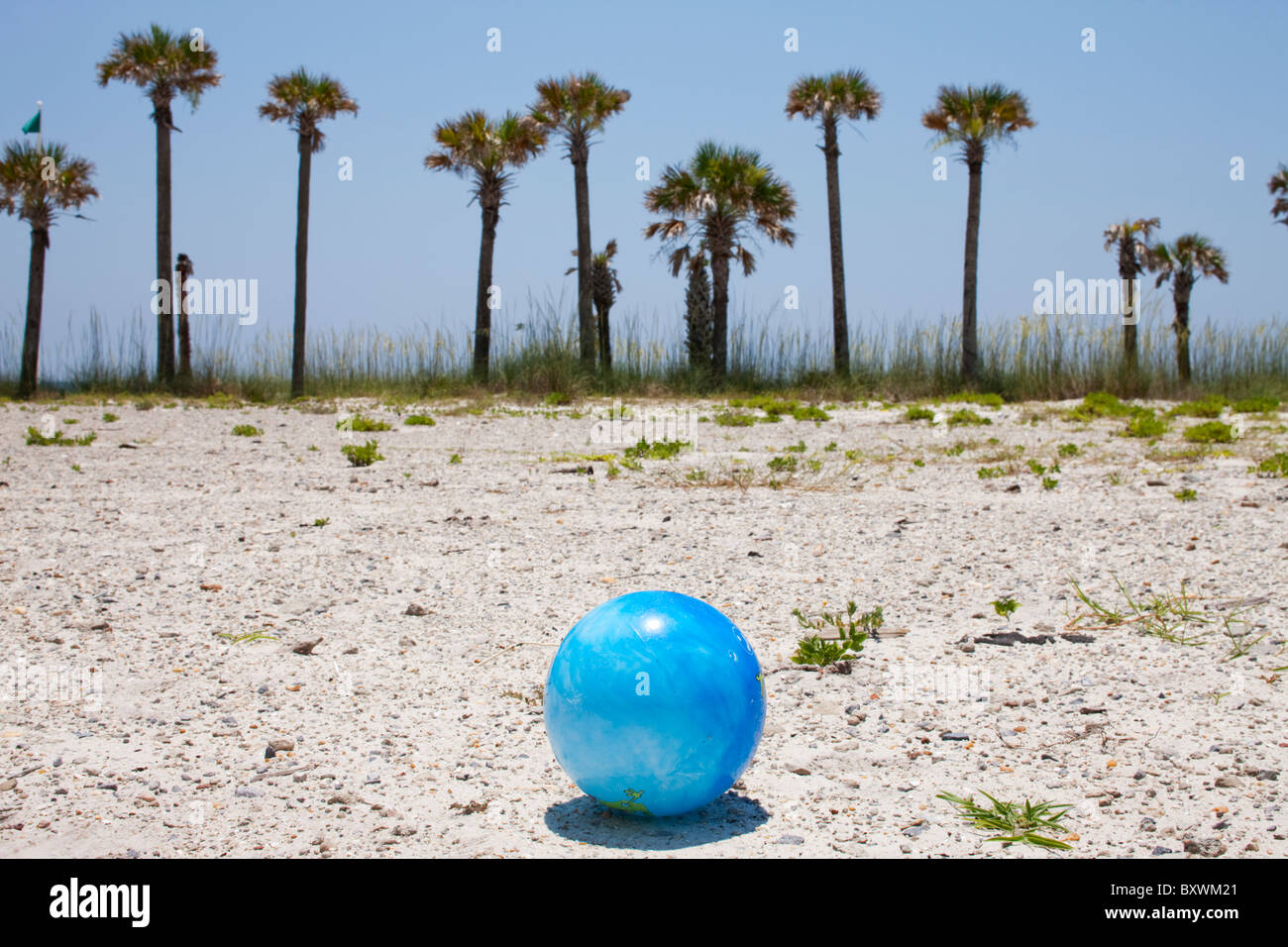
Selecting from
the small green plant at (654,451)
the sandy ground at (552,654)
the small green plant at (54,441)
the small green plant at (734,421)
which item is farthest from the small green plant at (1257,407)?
the small green plant at (54,441)

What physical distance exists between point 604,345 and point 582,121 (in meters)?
5.82

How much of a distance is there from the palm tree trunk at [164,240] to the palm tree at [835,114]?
50.6ft

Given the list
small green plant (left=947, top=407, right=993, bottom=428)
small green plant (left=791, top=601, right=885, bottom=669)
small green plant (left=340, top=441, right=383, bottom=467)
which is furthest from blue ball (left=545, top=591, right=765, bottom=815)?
small green plant (left=947, top=407, right=993, bottom=428)

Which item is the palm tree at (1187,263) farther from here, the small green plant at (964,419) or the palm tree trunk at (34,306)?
the palm tree trunk at (34,306)

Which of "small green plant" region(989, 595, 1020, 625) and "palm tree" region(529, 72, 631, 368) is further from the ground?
"palm tree" region(529, 72, 631, 368)

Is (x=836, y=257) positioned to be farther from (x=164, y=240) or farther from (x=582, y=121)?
(x=164, y=240)

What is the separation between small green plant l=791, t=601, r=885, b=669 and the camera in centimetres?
397

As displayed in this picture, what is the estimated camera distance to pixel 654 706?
252cm

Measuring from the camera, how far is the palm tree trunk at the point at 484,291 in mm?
24172

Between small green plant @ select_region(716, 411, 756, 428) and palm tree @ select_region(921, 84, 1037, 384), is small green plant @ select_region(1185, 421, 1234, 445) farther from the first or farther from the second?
palm tree @ select_region(921, 84, 1037, 384)

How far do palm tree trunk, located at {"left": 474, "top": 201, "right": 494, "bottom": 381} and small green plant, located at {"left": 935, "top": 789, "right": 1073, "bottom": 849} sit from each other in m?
21.6

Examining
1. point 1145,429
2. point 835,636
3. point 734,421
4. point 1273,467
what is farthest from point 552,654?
point 734,421

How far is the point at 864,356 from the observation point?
23.6m

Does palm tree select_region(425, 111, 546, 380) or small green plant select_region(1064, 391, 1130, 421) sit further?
palm tree select_region(425, 111, 546, 380)
